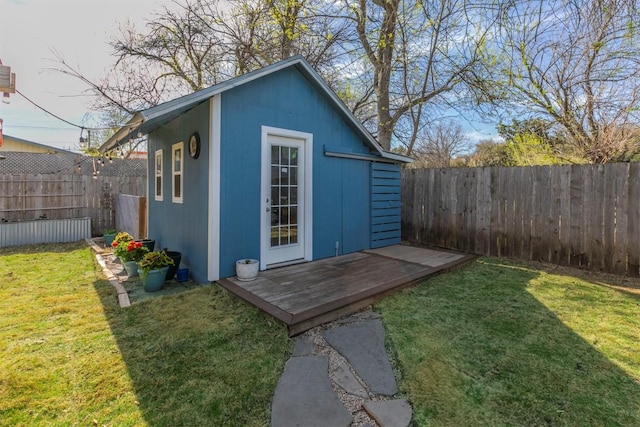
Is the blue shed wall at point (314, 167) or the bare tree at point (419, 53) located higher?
the bare tree at point (419, 53)

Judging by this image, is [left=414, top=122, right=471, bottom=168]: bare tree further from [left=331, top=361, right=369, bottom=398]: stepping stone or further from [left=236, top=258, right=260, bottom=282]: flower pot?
[left=331, top=361, right=369, bottom=398]: stepping stone

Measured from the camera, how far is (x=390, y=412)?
6.27ft

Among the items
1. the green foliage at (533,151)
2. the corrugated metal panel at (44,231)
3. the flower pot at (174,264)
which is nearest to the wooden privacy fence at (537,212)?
the green foliage at (533,151)

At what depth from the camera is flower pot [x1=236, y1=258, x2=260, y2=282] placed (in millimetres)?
4047

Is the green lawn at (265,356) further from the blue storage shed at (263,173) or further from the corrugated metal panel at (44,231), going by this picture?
the corrugated metal panel at (44,231)

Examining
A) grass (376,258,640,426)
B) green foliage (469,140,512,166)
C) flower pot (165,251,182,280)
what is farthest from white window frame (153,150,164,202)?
green foliage (469,140,512,166)

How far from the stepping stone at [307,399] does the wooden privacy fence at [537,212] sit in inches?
192

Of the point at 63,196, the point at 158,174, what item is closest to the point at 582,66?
the point at 158,174

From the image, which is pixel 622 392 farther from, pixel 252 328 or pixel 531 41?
pixel 531 41

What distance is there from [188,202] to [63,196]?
6.19 m

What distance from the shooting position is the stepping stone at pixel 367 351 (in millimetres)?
2225

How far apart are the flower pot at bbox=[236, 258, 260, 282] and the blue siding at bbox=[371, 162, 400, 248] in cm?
291

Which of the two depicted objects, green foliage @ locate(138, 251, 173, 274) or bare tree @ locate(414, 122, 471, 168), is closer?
green foliage @ locate(138, 251, 173, 274)

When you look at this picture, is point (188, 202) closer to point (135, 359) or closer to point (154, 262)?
point (154, 262)
